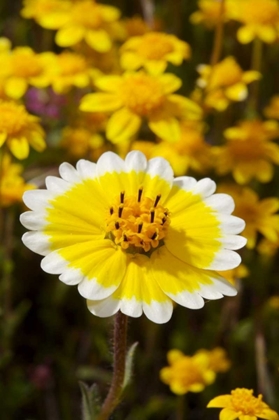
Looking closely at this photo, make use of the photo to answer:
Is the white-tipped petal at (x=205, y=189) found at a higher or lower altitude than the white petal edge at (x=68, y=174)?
lower

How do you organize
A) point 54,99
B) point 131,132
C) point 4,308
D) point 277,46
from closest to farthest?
point 131,132 < point 4,308 < point 54,99 < point 277,46

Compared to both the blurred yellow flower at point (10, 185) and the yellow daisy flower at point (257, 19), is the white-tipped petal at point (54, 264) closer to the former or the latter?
the blurred yellow flower at point (10, 185)

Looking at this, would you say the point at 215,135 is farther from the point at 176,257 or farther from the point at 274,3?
the point at 176,257

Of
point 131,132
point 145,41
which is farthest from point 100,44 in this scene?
point 131,132

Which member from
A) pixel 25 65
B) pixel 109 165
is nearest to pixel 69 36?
pixel 25 65

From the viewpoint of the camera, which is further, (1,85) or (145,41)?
(145,41)

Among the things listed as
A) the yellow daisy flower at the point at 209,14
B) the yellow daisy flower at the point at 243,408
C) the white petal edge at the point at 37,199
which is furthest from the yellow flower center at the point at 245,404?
the yellow daisy flower at the point at 209,14

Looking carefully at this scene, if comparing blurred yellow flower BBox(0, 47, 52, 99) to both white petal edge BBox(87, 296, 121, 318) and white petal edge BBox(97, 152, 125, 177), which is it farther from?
white petal edge BBox(87, 296, 121, 318)
